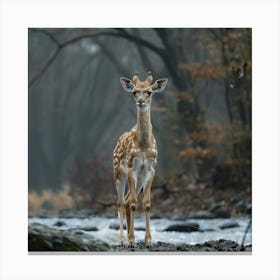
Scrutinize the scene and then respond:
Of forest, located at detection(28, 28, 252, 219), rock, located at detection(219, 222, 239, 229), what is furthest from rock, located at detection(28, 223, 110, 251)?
rock, located at detection(219, 222, 239, 229)

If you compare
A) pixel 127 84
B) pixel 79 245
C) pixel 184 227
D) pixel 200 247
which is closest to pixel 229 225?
pixel 184 227

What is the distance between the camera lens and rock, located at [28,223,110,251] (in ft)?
31.4

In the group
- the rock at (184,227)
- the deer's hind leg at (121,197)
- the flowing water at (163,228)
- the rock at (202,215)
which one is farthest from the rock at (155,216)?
the deer's hind leg at (121,197)

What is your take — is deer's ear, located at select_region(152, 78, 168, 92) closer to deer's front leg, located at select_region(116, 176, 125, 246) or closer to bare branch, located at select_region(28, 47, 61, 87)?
deer's front leg, located at select_region(116, 176, 125, 246)

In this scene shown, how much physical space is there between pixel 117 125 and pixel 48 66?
1.10m

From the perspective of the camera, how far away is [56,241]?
958 centimetres

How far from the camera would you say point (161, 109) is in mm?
10383

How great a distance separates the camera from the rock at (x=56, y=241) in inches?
376

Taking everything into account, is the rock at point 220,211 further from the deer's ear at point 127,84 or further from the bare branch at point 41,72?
the bare branch at point 41,72

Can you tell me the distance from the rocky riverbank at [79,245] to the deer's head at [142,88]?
1.62 m

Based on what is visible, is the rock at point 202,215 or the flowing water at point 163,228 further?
the rock at point 202,215

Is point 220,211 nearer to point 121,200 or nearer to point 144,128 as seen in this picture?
point 121,200

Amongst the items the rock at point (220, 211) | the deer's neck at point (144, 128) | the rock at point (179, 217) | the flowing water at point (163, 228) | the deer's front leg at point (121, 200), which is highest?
the deer's neck at point (144, 128)
